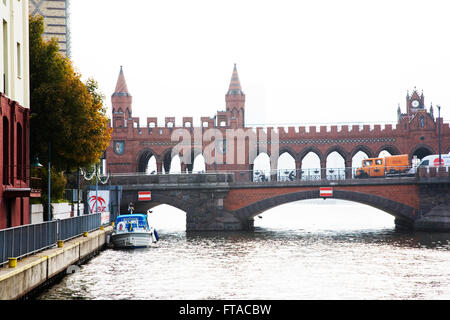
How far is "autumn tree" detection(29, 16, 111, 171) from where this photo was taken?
36656mm

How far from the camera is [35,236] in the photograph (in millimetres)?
24797

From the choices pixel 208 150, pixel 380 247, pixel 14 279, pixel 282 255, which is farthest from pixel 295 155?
pixel 14 279

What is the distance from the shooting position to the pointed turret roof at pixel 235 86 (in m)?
71.7

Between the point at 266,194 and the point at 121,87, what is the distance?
2618 centimetres

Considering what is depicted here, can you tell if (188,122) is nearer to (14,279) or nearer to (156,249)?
(156,249)

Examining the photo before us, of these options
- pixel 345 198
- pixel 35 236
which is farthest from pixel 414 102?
pixel 35 236

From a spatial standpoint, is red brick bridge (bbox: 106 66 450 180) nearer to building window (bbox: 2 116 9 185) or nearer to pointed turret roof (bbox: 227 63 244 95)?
pointed turret roof (bbox: 227 63 244 95)

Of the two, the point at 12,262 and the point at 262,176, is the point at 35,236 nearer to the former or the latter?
the point at 12,262

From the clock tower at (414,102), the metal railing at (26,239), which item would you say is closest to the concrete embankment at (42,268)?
the metal railing at (26,239)

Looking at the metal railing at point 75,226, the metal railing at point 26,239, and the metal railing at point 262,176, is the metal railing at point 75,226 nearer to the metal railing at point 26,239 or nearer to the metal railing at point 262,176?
the metal railing at point 26,239

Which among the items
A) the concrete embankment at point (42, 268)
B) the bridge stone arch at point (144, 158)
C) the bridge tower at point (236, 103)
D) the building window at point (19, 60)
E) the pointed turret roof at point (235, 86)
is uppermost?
the pointed turret roof at point (235, 86)

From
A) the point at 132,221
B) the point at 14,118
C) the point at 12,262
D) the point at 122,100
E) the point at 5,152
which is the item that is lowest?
the point at 12,262

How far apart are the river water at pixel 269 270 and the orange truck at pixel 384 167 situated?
11.6 m

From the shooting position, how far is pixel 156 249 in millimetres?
40625
